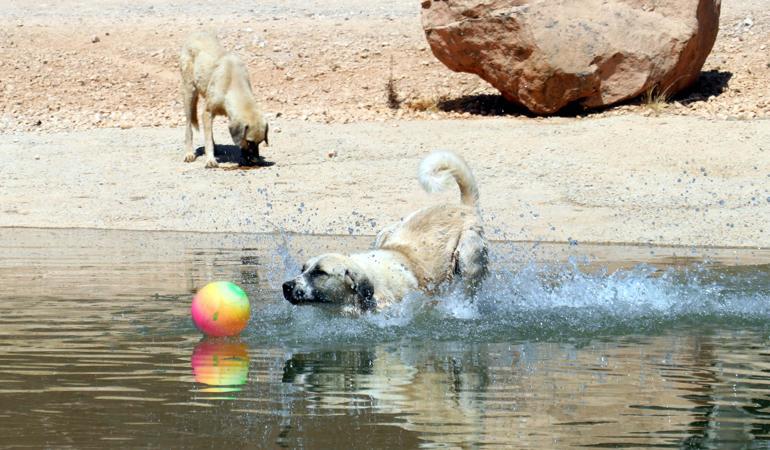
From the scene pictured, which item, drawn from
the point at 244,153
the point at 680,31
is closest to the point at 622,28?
the point at 680,31

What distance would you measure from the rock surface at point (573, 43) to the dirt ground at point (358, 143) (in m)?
0.47

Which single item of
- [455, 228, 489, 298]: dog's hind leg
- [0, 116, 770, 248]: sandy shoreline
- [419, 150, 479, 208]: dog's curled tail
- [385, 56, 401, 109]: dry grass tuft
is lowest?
[0, 116, 770, 248]: sandy shoreline

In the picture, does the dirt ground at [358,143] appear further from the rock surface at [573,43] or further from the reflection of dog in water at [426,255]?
the reflection of dog in water at [426,255]

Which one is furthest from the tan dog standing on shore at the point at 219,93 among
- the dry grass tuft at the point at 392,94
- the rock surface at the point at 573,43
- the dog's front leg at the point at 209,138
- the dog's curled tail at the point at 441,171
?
the dog's curled tail at the point at 441,171

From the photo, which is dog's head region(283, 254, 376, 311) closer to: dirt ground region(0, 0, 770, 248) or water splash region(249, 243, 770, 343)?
water splash region(249, 243, 770, 343)

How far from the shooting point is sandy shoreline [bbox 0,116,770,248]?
14.9 meters

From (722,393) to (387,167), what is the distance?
11335mm

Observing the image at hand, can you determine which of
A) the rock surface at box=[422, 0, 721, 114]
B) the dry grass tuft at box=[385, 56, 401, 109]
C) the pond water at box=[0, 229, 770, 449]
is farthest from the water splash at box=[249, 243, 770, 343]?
the dry grass tuft at box=[385, 56, 401, 109]

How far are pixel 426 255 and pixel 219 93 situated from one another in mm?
9174

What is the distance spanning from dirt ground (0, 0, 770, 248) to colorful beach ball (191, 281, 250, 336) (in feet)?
22.9

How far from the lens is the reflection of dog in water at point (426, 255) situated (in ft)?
26.3

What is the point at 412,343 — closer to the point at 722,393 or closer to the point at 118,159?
the point at 722,393

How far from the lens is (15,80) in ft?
76.3

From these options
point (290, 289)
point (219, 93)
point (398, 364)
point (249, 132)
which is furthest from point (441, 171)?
point (219, 93)
